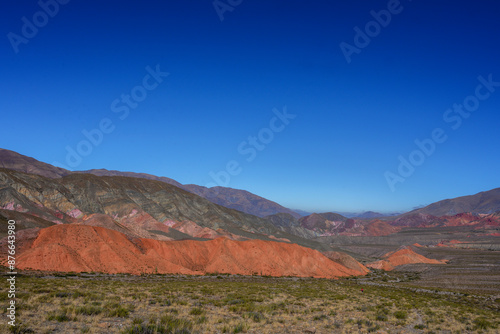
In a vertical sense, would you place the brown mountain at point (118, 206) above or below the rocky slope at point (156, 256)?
above

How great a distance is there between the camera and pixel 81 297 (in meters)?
17.0

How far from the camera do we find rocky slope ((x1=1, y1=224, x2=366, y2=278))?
4347 cm

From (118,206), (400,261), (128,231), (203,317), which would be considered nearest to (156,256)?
(128,231)

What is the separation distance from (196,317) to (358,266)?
73.7 metres

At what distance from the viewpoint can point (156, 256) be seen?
5472cm

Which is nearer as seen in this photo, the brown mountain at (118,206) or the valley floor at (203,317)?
the valley floor at (203,317)

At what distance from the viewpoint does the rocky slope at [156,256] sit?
43.5 m

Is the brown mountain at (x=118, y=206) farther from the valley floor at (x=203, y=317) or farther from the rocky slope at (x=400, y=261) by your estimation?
the valley floor at (x=203, y=317)

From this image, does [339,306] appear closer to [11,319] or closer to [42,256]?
[11,319]

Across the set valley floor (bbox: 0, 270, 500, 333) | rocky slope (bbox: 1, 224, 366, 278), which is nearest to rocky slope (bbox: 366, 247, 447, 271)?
rocky slope (bbox: 1, 224, 366, 278)

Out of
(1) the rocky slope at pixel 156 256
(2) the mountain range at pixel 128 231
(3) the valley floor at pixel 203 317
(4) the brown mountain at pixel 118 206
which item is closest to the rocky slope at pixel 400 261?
(2) the mountain range at pixel 128 231

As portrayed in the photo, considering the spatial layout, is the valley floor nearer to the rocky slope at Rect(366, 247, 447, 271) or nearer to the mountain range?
the mountain range

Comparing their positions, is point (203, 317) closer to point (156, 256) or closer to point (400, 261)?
point (156, 256)

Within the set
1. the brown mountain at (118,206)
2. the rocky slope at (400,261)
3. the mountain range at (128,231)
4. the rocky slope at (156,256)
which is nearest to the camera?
the rocky slope at (156,256)
